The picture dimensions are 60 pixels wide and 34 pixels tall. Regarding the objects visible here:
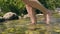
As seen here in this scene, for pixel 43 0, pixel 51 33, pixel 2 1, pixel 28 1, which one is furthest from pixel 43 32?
pixel 43 0

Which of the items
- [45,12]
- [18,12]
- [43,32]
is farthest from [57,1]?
[43,32]

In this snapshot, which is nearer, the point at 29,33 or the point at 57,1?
the point at 29,33

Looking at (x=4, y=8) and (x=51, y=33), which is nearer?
(x=51, y=33)

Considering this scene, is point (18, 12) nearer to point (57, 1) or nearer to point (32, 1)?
point (57, 1)

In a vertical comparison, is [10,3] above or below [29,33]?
above

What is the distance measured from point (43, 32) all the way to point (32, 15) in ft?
3.25

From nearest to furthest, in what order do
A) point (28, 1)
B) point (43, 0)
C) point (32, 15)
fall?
point (28, 1) < point (32, 15) < point (43, 0)

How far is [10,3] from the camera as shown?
34.5ft

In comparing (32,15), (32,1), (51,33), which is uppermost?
(32,1)

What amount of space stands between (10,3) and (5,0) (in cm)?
29

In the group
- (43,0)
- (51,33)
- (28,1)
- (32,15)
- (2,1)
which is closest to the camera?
(51,33)

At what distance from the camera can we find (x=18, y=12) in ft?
35.7

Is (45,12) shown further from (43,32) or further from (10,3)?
(10,3)

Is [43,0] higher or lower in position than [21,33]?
higher
